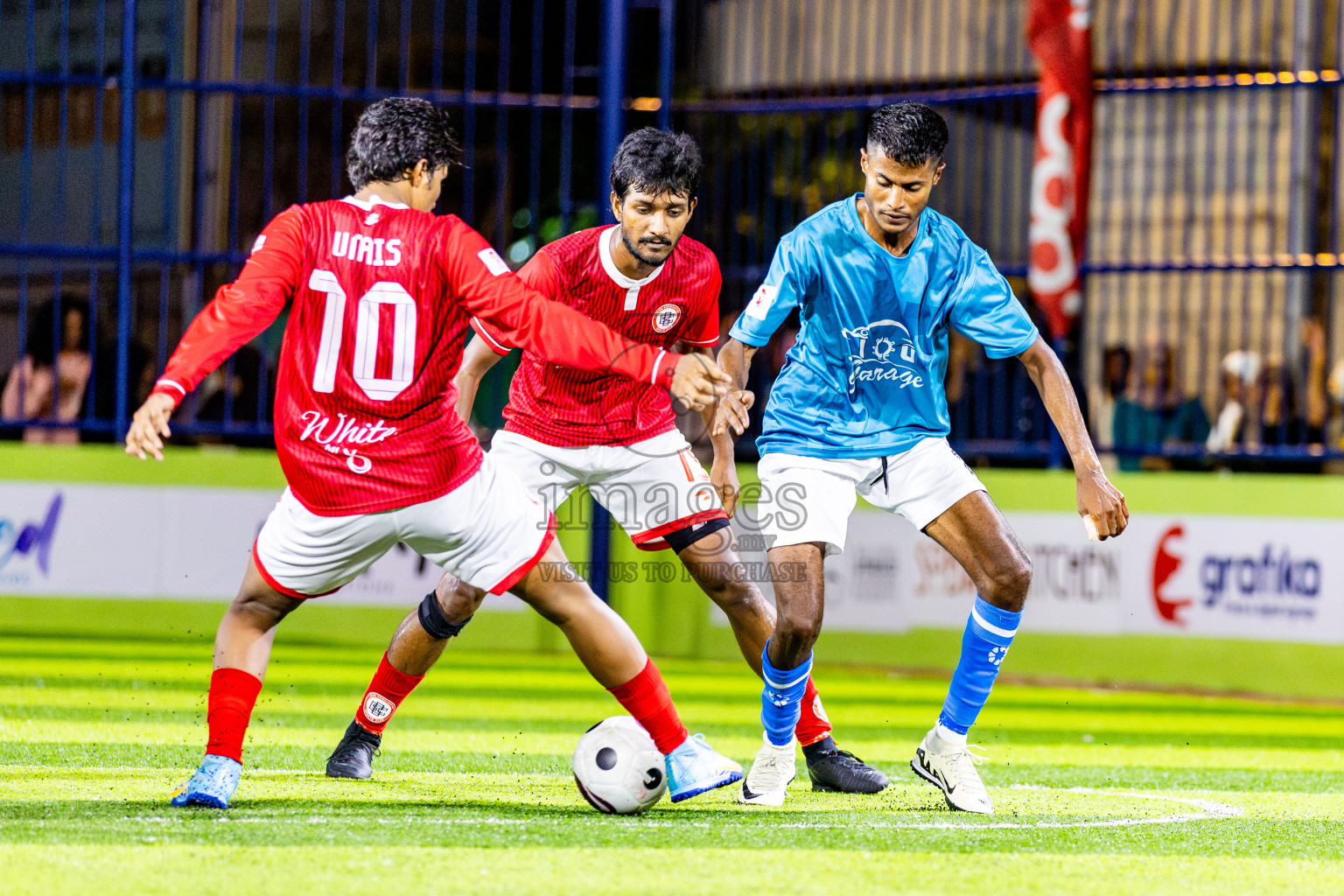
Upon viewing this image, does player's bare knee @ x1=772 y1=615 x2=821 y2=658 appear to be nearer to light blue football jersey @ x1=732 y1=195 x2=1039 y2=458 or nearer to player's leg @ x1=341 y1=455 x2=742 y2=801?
player's leg @ x1=341 y1=455 x2=742 y2=801

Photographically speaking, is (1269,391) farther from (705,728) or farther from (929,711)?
(705,728)

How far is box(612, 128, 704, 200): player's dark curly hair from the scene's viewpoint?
5.30 metres

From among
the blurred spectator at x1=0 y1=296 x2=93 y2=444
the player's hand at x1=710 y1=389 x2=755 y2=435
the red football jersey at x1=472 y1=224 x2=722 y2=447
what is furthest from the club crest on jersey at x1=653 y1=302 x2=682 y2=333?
the blurred spectator at x1=0 y1=296 x2=93 y2=444

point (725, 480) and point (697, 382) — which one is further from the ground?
point (697, 382)

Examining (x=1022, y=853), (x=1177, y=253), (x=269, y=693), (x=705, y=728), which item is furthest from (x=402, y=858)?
(x=1177, y=253)

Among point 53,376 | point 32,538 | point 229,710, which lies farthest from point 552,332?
point 53,376

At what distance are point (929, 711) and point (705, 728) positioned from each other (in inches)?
61.2

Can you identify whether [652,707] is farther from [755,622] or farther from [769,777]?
[755,622]

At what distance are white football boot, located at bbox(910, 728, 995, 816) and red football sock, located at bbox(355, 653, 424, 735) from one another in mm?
1720

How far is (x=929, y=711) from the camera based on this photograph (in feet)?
28.4

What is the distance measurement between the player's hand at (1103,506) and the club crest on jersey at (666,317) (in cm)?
159

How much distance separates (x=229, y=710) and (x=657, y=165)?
2108mm

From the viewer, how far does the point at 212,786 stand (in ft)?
15.2

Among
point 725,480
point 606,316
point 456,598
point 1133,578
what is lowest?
point 1133,578
